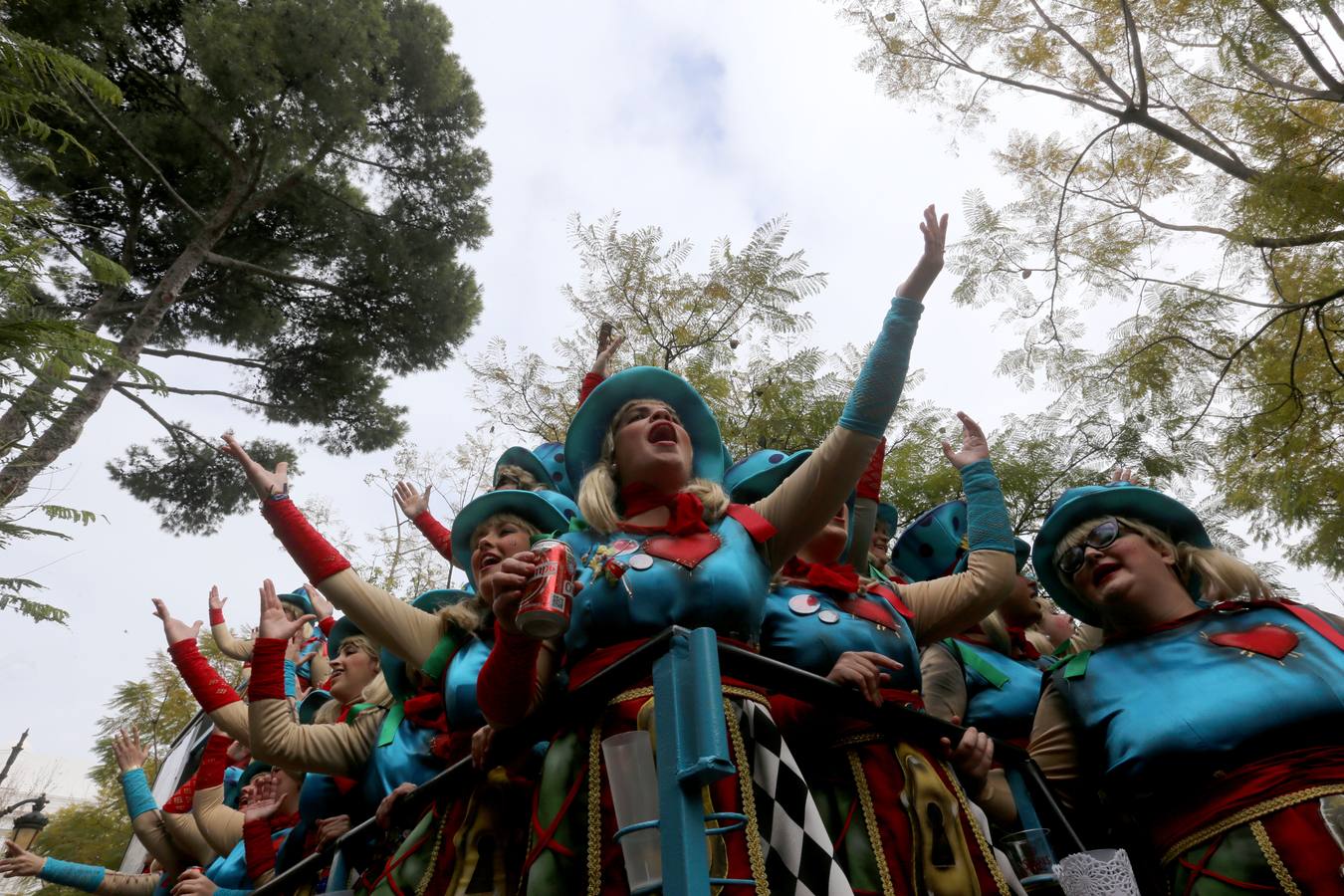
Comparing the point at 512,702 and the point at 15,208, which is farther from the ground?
the point at 15,208

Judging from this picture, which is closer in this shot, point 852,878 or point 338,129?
point 852,878

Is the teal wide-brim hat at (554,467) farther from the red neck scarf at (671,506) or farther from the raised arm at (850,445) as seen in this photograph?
the raised arm at (850,445)

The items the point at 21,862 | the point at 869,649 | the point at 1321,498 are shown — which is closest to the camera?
the point at 869,649

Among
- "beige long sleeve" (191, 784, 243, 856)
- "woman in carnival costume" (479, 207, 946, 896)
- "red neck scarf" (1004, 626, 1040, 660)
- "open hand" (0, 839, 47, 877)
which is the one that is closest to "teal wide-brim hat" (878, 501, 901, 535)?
"red neck scarf" (1004, 626, 1040, 660)

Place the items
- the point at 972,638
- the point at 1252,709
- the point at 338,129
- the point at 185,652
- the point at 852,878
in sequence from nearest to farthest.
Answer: the point at 852,878 → the point at 1252,709 → the point at 972,638 → the point at 185,652 → the point at 338,129

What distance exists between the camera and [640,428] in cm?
286

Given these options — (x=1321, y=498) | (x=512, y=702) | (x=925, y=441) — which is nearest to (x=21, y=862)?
(x=512, y=702)

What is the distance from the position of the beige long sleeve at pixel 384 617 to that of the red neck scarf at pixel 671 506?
86cm

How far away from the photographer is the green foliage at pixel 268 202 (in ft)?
38.0

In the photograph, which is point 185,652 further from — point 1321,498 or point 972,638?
point 1321,498

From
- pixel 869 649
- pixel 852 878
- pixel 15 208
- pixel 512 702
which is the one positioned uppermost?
pixel 15 208

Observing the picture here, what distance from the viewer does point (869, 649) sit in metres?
2.57

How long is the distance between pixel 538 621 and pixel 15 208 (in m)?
4.89

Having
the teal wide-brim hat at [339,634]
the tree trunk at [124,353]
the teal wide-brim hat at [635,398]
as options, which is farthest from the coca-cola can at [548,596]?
the tree trunk at [124,353]
